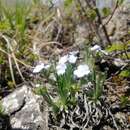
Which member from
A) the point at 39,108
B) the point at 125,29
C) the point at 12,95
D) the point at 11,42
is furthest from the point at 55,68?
the point at 125,29

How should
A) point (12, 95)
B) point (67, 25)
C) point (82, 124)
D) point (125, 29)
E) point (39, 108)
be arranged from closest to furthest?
point (82, 124) → point (39, 108) → point (12, 95) → point (125, 29) → point (67, 25)

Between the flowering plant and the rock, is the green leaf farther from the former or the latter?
the rock

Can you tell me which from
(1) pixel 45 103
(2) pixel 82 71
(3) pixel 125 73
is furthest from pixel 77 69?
Answer: (3) pixel 125 73

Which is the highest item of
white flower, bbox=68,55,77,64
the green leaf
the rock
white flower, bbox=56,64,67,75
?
white flower, bbox=68,55,77,64

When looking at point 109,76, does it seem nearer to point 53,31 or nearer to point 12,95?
point 12,95

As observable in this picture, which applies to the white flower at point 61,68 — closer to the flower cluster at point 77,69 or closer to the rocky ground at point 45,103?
the flower cluster at point 77,69

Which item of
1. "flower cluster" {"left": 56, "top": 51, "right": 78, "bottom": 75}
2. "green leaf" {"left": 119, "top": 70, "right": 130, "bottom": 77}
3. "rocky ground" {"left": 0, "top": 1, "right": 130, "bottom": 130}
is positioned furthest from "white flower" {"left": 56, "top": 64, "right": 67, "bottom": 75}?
"green leaf" {"left": 119, "top": 70, "right": 130, "bottom": 77}

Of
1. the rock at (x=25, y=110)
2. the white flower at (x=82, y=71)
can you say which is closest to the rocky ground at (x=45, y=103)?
the rock at (x=25, y=110)
